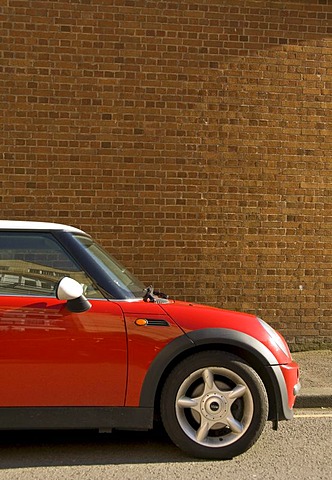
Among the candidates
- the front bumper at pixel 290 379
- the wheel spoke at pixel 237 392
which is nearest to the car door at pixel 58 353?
the wheel spoke at pixel 237 392

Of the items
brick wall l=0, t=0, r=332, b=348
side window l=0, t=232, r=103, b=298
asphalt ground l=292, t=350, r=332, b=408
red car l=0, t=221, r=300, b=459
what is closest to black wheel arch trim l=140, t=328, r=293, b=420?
red car l=0, t=221, r=300, b=459

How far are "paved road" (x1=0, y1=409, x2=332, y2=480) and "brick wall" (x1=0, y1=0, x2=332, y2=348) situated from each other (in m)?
2.98

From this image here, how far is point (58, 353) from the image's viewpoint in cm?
393

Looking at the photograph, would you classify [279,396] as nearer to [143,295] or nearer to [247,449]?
[247,449]

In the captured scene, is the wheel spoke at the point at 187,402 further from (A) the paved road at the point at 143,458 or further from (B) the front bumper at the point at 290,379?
(B) the front bumper at the point at 290,379

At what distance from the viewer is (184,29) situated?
752cm

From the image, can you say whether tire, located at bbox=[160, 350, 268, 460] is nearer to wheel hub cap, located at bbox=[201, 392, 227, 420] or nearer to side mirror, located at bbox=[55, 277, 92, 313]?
wheel hub cap, located at bbox=[201, 392, 227, 420]

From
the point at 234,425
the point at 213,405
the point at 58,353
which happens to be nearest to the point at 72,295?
the point at 58,353

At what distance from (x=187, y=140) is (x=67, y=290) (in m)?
4.06

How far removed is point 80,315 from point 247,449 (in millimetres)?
1505

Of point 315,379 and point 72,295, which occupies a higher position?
point 72,295

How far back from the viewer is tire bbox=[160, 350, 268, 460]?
13.3 ft

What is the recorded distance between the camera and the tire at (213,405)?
4066 mm

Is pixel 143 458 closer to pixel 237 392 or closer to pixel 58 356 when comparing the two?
pixel 237 392
